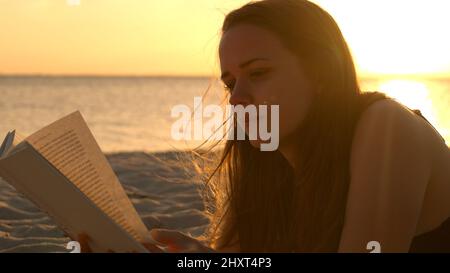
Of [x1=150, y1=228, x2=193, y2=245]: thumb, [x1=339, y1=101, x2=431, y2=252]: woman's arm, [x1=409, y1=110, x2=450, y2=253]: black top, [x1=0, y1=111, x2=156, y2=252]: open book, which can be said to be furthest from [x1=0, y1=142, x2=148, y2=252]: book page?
[x1=409, y1=110, x2=450, y2=253]: black top

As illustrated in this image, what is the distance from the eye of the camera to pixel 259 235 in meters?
2.65

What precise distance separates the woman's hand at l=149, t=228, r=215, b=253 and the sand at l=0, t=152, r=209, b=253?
963 millimetres

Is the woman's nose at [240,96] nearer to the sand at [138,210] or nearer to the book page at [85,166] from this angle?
the book page at [85,166]

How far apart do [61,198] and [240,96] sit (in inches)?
30.4

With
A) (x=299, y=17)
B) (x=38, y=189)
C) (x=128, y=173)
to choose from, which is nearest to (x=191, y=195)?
(x=128, y=173)

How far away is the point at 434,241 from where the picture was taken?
2.19m

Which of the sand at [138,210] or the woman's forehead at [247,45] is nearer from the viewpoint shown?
the woman's forehead at [247,45]

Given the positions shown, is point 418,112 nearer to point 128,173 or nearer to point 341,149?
point 341,149

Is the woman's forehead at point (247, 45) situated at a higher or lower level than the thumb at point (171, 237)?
higher

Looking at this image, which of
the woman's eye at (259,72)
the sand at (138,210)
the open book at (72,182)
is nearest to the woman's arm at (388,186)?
the woman's eye at (259,72)

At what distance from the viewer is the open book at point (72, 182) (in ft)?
5.56

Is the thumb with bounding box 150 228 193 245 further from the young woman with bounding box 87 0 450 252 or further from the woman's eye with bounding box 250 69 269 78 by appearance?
the woman's eye with bounding box 250 69 269 78

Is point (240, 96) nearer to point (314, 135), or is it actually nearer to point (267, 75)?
point (267, 75)

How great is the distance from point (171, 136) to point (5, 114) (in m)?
8.42
